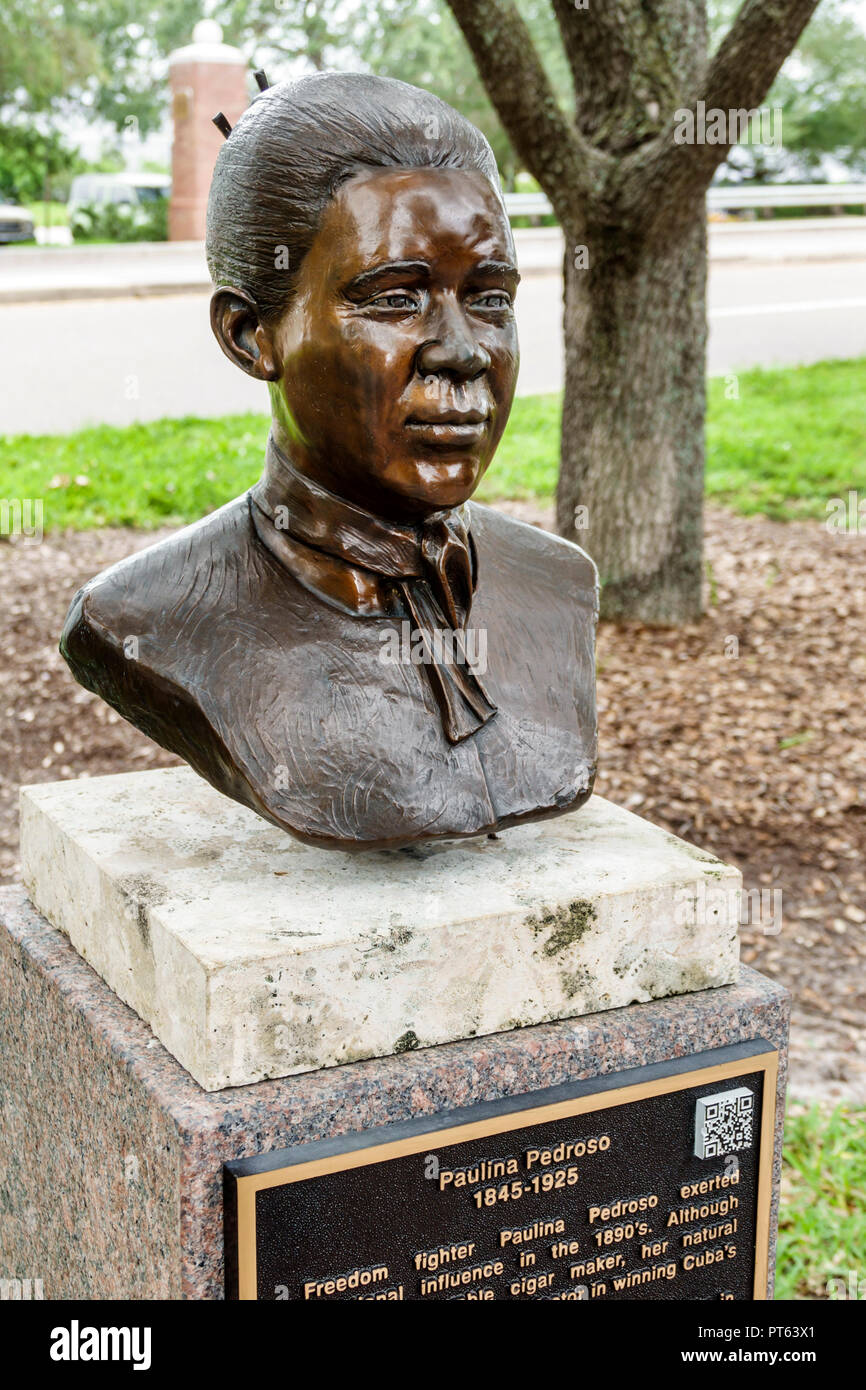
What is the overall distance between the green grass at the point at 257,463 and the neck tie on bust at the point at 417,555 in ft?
16.1

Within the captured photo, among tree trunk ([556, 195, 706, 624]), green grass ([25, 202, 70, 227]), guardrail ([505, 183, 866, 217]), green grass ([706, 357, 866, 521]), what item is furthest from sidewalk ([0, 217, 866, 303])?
green grass ([25, 202, 70, 227])

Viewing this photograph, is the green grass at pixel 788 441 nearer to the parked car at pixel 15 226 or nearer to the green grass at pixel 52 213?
the parked car at pixel 15 226

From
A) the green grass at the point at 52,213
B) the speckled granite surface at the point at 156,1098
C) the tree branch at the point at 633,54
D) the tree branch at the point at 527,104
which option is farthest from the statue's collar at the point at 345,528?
the green grass at the point at 52,213

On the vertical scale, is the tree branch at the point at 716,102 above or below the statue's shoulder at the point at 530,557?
above

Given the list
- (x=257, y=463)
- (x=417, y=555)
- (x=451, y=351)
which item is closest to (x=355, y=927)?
(x=417, y=555)

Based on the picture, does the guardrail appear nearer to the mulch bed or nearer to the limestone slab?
the mulch bed

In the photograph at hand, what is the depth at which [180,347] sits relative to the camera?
1178 cm

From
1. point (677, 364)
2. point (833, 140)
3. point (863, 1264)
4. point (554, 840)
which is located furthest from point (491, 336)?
point (833, 140)

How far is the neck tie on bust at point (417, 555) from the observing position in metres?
2.62

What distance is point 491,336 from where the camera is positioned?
2482 mm

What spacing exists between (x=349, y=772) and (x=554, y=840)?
579 millimetres

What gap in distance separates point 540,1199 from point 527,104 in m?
4.64

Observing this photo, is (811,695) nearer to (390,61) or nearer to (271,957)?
(271,957)
